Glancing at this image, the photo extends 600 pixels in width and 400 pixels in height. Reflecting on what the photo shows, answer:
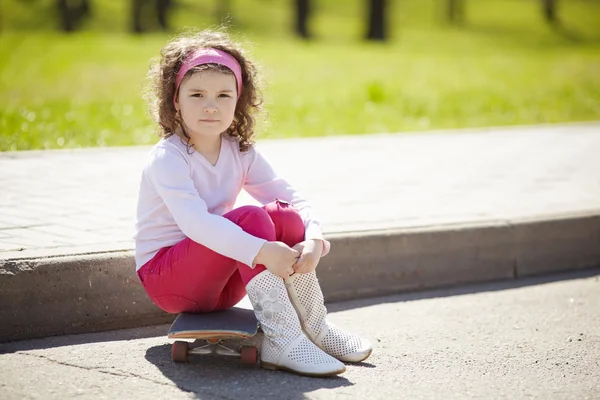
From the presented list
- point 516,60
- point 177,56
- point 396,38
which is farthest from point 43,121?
point 396,38

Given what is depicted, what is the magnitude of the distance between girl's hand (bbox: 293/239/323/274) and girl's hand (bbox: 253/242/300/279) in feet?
0.27

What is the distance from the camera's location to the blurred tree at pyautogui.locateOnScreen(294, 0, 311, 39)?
37531 mm

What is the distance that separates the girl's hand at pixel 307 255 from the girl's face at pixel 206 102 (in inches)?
24.7

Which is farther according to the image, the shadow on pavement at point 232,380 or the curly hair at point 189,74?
the curly hair at point 189,74

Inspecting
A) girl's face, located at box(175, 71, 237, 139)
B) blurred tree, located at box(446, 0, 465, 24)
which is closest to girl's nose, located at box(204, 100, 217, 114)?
girl's face, located at box(175, 71, 237, 139)

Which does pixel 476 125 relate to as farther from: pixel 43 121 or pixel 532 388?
pixel 532 388

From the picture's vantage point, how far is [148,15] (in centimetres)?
4434

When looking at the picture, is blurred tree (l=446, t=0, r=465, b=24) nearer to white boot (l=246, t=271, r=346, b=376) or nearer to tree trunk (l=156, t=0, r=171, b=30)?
tree trunk (l=156, t=0, r=171, b=30)

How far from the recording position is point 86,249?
412cm

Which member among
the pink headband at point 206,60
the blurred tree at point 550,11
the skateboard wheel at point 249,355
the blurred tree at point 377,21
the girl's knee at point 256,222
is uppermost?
the blurred tree at point 550,11

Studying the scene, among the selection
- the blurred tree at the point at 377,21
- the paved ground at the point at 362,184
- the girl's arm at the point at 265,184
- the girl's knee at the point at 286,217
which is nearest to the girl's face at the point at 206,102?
the girl's arm at the point at 265,184

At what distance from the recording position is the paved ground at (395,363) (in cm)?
331

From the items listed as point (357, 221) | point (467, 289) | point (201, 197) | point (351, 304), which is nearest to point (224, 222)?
point (201, 197)

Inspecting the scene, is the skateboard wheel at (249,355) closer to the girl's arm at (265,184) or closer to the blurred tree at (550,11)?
the girl's arm at (265,184)
